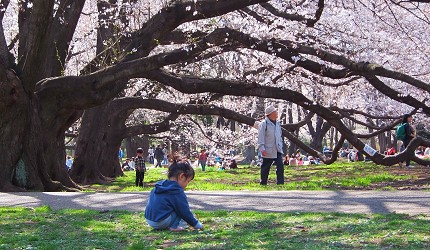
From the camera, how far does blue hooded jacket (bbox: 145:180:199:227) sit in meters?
7.00

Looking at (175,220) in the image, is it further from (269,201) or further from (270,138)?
(270,138)

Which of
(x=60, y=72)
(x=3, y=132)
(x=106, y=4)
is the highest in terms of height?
(x=106, y=4)

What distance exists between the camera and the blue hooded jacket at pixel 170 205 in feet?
23.0

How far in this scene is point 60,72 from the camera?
15.4m

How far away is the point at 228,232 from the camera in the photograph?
265 inches

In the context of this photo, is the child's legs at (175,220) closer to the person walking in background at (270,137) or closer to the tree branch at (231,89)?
the person walking in background at (270,137)

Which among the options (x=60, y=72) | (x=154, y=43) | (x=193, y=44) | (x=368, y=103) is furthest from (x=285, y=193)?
(x=368, y=103)

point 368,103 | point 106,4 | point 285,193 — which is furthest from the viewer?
point 368,103

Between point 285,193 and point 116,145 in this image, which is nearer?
point 285,193

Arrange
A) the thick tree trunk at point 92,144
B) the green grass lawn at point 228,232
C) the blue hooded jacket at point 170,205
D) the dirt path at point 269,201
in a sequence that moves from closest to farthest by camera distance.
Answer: the green grass lawn at point 228,232 → the blue hooded jacket at point 170,205 → the dirt path at point 269,201 → the thick tree trunk at point 92,144

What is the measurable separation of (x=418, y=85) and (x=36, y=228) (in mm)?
7883

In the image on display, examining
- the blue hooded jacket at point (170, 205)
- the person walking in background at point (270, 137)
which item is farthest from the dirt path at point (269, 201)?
the blue hooded jacket at point (170, 205)

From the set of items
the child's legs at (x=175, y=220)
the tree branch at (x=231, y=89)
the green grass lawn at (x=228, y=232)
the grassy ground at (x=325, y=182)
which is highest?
the tree branch at (x=231, y=89)

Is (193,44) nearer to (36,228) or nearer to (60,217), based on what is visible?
(60,217)
